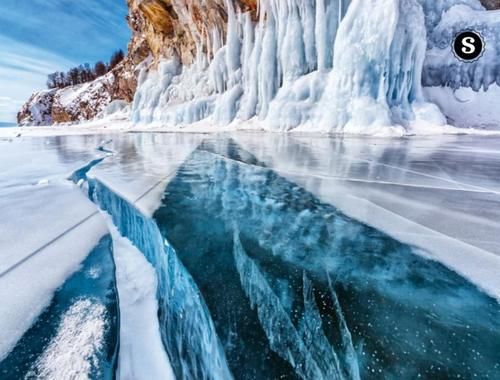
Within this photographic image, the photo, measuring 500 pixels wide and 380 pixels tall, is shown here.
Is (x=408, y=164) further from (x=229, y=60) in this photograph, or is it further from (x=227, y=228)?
(x=229, y=60)

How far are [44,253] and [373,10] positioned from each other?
9.62 meters

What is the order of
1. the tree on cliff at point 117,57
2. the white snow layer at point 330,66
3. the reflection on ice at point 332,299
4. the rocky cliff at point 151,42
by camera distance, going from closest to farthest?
the reflection on ice at point 332,299 < the white snow layer at point 330,66 < the rocky cliff at point 151,42 < the tree on cliff at point 117,57

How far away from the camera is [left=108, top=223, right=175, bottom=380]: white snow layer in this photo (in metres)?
0.79

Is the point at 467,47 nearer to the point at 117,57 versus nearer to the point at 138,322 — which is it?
the point at 138,322

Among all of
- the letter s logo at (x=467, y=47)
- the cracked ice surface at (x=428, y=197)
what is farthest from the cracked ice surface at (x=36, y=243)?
the letter s logo at (x=467, y=47)

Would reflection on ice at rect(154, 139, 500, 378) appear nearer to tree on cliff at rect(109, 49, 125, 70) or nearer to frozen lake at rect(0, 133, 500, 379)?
frozen lake at rect(0, 133, 500, 379)

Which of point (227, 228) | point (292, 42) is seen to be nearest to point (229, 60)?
point (292, 42)

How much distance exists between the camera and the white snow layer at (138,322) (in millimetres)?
792

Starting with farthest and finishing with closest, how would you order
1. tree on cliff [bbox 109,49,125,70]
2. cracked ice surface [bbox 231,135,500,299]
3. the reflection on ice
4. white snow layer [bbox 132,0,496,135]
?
tree on cliff [bbox 109,49,125,70] < white snow layer [bbox 132,0,496,135] < cracked ice surface [bbox 231,135,500,299] < the reflection on ice

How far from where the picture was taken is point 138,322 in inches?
38.4

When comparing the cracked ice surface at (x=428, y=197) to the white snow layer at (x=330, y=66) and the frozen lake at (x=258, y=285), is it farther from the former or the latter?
the white snow layer at (x=330, y=66)

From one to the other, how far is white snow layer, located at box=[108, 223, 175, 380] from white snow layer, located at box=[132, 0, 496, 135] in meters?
7.25

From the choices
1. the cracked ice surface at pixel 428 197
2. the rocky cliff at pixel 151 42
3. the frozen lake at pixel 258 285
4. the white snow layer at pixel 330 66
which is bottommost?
the frozen lake at pixel 258 285

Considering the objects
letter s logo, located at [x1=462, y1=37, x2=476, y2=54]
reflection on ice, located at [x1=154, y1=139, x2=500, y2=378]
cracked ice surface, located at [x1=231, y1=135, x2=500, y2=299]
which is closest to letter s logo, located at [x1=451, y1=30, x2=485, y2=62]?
letter s logo, located at [x1=462, y1=37, x2=476, y2=54]
